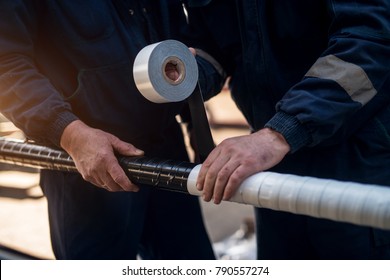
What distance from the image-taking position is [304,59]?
1160 millimetres

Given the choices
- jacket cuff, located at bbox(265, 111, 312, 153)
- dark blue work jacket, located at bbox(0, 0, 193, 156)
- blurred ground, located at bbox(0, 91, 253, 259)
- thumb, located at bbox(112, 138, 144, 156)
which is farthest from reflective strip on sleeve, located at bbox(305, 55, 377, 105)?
blurred ground, located at bbox(0, 91, 253, 259)

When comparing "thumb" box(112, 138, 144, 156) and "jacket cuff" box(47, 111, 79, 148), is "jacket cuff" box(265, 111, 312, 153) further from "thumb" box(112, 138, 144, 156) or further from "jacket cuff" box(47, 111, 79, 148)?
"jacket cuff" box(47, 111, 79, 148)

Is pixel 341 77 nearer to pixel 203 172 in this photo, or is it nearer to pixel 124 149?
pixel 203 172

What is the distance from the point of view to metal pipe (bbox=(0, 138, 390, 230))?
69cm

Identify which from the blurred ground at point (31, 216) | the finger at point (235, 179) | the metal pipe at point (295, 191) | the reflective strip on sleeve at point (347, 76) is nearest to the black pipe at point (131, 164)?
the metal pipe at point (295, 191)

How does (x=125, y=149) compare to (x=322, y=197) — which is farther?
(x=125, y=149)

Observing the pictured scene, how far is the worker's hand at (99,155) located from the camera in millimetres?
1013

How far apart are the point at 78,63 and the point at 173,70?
0.42 m

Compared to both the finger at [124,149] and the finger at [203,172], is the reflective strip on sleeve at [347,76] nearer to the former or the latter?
the finger at [203,172]

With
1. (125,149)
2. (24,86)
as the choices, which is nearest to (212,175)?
(125,149)

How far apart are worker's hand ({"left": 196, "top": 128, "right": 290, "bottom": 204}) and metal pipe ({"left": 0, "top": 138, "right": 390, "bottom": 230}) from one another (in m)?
0.02

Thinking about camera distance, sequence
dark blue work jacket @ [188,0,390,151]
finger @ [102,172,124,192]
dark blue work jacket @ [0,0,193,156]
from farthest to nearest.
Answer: dark blue work jacket @ [0,0,193,156], finger @ [102,172,124,192], dark blue work jacket @ [188,0,390,151]

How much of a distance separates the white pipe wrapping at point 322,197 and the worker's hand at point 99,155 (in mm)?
306

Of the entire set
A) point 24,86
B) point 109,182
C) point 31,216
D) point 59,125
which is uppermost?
point 24,86
